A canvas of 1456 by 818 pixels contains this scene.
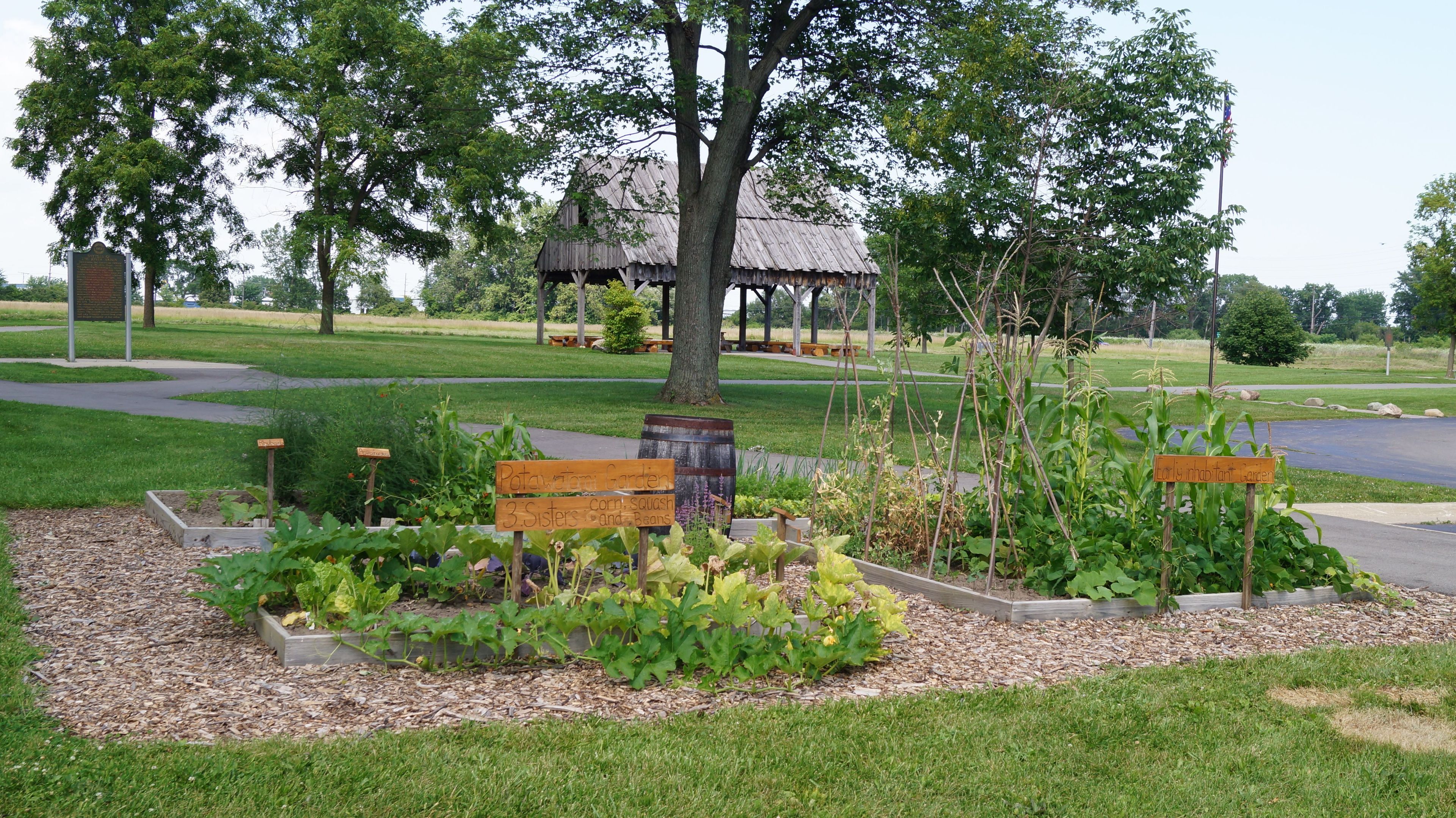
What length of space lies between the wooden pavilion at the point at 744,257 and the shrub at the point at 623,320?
504mm

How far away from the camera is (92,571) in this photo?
16.2ft

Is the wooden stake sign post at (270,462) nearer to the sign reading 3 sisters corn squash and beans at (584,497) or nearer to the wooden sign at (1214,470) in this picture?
the sign reading 3 sisters corn squash and beans at (584,497)

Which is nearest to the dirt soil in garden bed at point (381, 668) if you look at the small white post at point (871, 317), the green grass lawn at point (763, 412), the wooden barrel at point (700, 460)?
the wooden barrel at point (700, 460)

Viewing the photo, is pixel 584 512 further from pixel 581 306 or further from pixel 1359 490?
pixel 581 306

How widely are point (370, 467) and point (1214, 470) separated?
14.1ft

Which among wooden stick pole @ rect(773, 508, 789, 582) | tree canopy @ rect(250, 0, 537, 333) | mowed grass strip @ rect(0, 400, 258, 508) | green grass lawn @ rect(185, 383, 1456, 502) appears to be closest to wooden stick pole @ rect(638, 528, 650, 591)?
wooden stick pole @ rect(773, 508, 789, 582)

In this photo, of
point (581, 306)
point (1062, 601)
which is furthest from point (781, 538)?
point (581, 306)

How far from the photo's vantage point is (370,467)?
5.59 m

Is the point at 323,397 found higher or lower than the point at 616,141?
lower

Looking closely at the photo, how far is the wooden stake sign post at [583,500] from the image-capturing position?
13.1 ft

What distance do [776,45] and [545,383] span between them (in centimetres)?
734

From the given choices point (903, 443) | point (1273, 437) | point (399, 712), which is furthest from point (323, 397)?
point (1273, 437)

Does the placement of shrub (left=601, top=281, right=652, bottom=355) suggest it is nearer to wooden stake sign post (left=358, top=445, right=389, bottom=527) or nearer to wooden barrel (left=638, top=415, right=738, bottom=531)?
wooden barrel (left=638, top=415, right=738, bottom=531)

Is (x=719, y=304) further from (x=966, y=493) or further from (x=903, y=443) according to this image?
(x=966, y=493)
